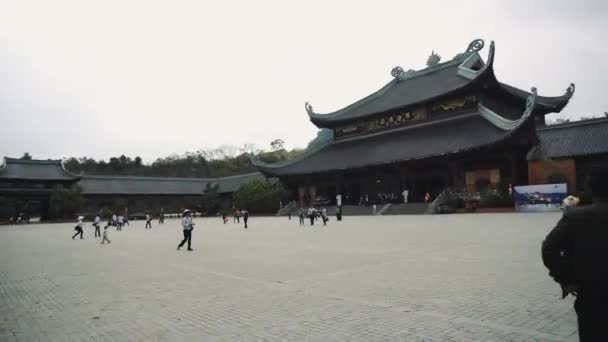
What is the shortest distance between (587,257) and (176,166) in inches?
3691

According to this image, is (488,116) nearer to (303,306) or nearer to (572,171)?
(572,171)

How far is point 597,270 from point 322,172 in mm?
36083

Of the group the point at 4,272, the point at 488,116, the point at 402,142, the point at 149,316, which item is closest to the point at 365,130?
the point at 402,142

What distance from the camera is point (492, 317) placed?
452 cm

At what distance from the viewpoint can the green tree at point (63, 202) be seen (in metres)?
47.1

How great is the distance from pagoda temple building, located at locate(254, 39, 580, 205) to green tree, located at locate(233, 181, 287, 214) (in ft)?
5.05

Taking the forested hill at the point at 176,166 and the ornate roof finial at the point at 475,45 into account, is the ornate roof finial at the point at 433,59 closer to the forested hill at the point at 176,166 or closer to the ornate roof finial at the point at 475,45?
the ornate roof finial at the point at 475,45

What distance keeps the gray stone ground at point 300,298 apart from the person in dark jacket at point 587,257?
1463 mm

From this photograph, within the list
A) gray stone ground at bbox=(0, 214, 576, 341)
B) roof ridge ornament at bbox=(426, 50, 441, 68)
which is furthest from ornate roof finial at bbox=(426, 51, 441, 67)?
gray stone ground at bbox=(0, 214, 576, 341)

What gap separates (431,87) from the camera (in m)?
38.8

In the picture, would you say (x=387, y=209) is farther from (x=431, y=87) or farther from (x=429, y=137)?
(x=431, y=87)

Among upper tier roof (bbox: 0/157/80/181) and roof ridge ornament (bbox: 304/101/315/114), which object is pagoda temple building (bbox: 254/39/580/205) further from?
upper tier roof (bbox: 0/157/80/181)

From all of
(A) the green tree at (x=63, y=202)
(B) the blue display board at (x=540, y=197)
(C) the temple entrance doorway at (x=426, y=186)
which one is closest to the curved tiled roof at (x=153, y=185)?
(A) the green tree at (x=63, y=202)

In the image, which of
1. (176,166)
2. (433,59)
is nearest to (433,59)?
(433,59)
